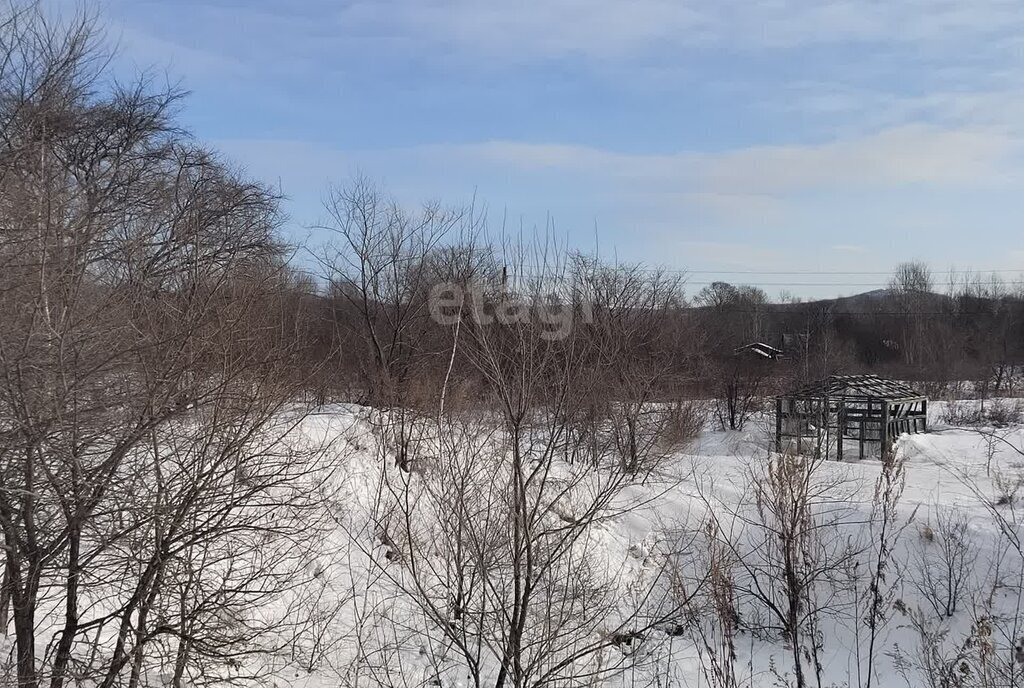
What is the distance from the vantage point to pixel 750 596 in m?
10.5

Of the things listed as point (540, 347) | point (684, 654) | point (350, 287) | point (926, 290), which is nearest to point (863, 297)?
point (926, 290)

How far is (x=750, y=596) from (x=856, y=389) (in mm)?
10518

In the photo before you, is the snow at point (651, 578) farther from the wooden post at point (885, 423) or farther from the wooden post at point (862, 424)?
the wooden post at point (862, 424)

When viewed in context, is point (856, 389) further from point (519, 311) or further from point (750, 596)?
point (519, 311)

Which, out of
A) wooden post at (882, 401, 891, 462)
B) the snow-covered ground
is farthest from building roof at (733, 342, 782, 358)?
the snow-covered ground

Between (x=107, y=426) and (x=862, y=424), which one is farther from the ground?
(x=107, y=426)

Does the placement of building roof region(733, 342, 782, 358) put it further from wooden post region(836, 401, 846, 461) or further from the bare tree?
the bare tree

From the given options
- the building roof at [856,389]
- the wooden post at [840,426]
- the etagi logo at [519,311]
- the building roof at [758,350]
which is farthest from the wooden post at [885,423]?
the etagi logo at [519,311]

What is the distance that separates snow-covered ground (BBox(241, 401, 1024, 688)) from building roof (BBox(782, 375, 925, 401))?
429 centimetres

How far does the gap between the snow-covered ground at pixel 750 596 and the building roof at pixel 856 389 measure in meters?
4.29

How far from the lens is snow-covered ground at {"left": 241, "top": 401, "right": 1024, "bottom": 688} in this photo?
25.5 ft

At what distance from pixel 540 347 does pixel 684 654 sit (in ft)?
18.7

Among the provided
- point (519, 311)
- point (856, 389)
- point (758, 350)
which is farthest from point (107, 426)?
point (758, 350)

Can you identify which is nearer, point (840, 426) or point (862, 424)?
point (840, 426)
